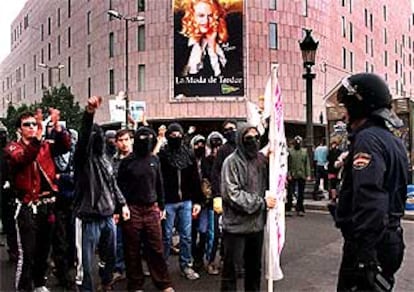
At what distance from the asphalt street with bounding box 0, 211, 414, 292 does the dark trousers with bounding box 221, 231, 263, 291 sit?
960mm

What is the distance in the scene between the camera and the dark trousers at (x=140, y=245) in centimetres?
669

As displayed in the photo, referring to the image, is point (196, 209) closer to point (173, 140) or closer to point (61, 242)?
point (173, 140)

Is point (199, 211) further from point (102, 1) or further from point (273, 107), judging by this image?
point (102, 1)

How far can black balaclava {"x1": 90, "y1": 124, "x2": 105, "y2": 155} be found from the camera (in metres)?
6.11

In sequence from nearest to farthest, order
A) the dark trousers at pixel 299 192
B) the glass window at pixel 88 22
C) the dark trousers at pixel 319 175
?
the dark trousers at pixel 299 192
the dark trousers at pixel 319 175
the glass window at pixel 88 22

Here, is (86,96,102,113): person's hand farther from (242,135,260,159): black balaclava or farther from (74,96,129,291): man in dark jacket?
(242,135,260,159): black balaclava

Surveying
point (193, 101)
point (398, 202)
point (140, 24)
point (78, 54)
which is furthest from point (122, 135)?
point (78, 54)

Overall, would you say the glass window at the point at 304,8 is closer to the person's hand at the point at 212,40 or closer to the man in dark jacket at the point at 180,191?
the person's hand at the point at 212,40

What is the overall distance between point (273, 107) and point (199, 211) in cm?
258

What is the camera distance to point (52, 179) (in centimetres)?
633

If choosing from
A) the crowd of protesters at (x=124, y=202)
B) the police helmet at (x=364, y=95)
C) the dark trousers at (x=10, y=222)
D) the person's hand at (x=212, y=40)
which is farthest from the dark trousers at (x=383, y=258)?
the person's hand at (x=212, y=40)

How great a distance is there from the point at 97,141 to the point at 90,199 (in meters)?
0.57

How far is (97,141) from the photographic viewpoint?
616 cm

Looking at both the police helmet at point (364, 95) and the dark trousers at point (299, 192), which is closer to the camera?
the police helmet at point (364, 95)
